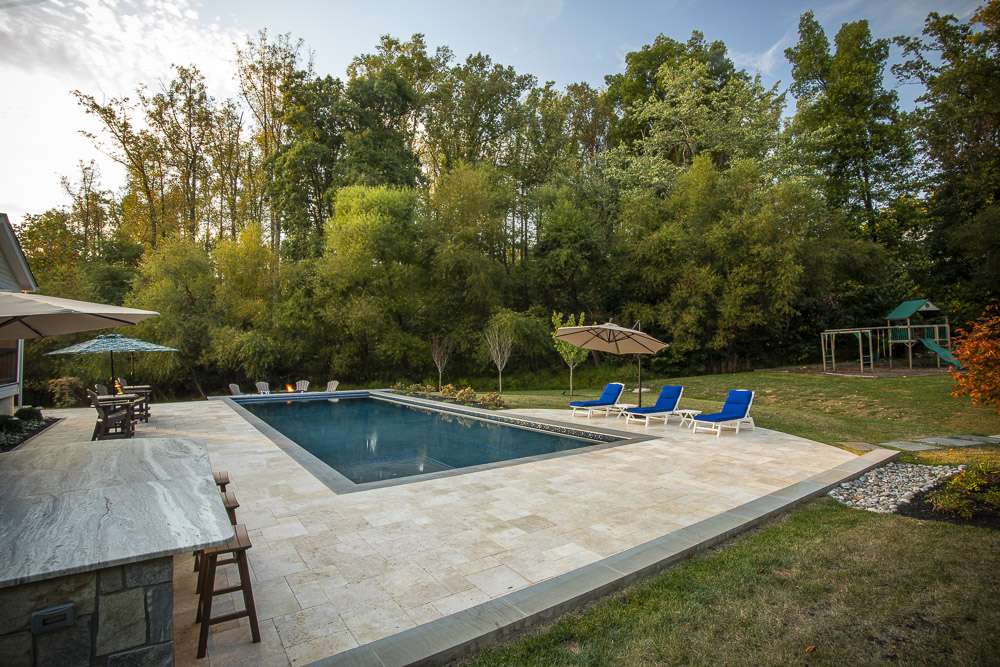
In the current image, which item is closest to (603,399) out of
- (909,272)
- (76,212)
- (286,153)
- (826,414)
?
(826,414)

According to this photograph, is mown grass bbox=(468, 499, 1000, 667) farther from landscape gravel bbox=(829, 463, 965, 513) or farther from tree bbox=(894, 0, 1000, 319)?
tree bbox=(894, 0, 1000, 319)

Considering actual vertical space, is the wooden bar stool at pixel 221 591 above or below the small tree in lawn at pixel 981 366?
below

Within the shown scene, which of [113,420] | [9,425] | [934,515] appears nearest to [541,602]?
[934,515]

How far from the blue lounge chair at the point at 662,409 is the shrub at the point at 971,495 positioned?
14.1 feet

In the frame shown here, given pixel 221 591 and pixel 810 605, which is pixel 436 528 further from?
pixel 810 605

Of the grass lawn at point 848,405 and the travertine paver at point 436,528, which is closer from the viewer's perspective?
the travertine paver at point 436,528

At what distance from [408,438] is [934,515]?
23.4ft

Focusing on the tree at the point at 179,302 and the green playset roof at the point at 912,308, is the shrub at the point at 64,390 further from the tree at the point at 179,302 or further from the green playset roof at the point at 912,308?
the green playset roof at the point at 912,308

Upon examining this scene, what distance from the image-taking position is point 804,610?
8.41ft

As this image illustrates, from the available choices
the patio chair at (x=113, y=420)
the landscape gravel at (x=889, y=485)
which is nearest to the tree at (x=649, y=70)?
the landscape gravel at (x=889, y=485)

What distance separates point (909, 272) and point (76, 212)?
112 feet

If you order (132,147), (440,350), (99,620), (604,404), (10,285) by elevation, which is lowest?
(604,404)

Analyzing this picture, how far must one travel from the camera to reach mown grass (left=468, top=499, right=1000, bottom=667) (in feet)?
7.28

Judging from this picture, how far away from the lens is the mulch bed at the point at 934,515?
3656 mm
